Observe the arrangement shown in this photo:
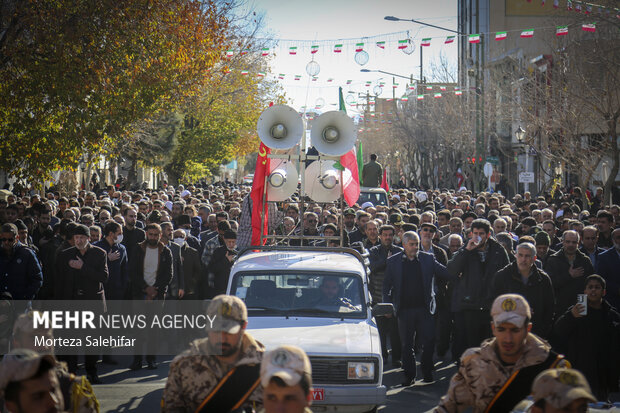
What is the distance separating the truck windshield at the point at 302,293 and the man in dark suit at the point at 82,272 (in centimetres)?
273

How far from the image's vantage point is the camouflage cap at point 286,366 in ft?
12.8

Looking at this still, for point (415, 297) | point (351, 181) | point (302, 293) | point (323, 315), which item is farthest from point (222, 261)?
point (323, 315)

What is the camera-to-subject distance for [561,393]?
3.94m

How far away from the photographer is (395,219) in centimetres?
1552

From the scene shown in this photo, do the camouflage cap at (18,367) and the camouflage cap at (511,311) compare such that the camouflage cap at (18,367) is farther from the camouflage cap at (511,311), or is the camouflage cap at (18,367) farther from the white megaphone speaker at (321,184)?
the white megaphone speaker at (321,184)

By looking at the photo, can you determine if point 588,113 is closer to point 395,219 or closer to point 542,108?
point 542,108

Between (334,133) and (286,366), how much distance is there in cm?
774

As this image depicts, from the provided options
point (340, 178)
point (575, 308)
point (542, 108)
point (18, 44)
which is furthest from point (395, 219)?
point (542, 108)

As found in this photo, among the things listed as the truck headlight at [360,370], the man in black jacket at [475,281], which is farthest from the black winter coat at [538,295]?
the truck headlight at [360,370]

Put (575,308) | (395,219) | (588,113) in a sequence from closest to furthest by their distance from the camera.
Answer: (575,308) < (395,219) < (588,113)

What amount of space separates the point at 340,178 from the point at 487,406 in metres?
6.97

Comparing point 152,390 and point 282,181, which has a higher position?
point 282,181

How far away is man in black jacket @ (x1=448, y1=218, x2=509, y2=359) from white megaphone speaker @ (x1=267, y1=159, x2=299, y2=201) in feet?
8.49

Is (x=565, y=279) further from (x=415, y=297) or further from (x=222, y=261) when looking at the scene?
(x=222, y=261)
